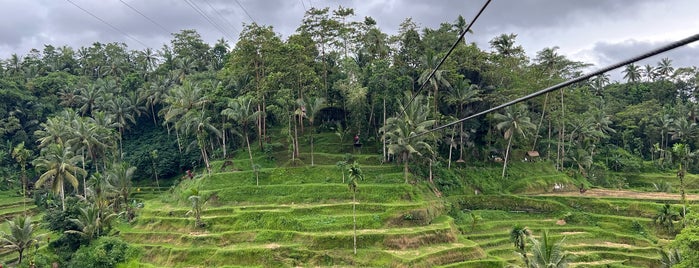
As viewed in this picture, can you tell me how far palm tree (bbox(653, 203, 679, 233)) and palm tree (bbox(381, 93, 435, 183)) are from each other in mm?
15005

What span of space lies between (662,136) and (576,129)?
12.2 m

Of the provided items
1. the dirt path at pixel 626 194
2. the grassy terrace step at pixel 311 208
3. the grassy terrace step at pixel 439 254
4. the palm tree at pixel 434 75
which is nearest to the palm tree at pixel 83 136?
the grassy terrace step at pixel 311 208

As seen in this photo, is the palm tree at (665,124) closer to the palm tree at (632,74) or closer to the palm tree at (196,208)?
the palm tree at (632,74)

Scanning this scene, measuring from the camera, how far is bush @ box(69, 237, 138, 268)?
23750 millimetres

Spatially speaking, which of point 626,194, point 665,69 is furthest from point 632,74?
point 626,194

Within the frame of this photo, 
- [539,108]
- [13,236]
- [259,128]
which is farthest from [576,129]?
[13,236]

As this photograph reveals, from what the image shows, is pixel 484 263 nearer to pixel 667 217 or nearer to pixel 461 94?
pixel 667 217

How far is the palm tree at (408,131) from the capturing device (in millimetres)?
30812

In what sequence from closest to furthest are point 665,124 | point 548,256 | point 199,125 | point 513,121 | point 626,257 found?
point 548,256
point 626,257
point 199,125
point 513,121
point 665,124

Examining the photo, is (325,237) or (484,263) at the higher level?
(325,237)

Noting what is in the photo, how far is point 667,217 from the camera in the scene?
1105 inches

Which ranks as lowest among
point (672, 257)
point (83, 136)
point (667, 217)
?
point (672, 257)

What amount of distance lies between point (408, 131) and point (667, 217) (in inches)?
672

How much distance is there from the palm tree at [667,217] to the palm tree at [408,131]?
1501 centimetres
